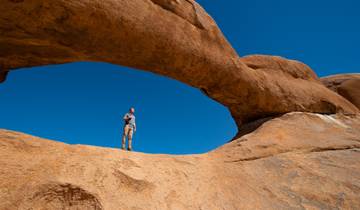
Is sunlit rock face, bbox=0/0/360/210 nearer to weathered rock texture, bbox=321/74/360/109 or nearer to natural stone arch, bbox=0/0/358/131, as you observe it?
natural stone arch, bbox=0/0/358/131

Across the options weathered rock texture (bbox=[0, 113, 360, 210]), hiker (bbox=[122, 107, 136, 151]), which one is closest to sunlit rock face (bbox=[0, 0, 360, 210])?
weathered rock texture (bbox=[0, 113, 360, 210])

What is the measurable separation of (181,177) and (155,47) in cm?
219

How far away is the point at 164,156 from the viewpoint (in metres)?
4.32

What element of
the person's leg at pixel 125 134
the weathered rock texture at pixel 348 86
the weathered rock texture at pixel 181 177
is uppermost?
the weathered rock texture at pixel 348 86

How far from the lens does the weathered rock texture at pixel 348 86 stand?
834 cm

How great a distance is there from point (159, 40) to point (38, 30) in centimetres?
180

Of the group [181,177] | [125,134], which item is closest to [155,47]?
[181,177]

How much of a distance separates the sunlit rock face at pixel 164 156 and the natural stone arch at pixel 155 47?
0.02 metres

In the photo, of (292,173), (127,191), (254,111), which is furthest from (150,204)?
(254,111)

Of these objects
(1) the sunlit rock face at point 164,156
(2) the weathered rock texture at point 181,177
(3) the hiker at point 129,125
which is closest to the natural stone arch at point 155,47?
(1) the sunlit rock face at point 164,156

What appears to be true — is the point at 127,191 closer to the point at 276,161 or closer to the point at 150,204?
the point at 150,204

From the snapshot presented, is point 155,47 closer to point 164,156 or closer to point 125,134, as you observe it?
point 164,156

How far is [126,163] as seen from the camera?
3.59m

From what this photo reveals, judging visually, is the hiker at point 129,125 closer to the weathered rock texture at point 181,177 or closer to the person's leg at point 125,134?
the person's leg at point 125,134
